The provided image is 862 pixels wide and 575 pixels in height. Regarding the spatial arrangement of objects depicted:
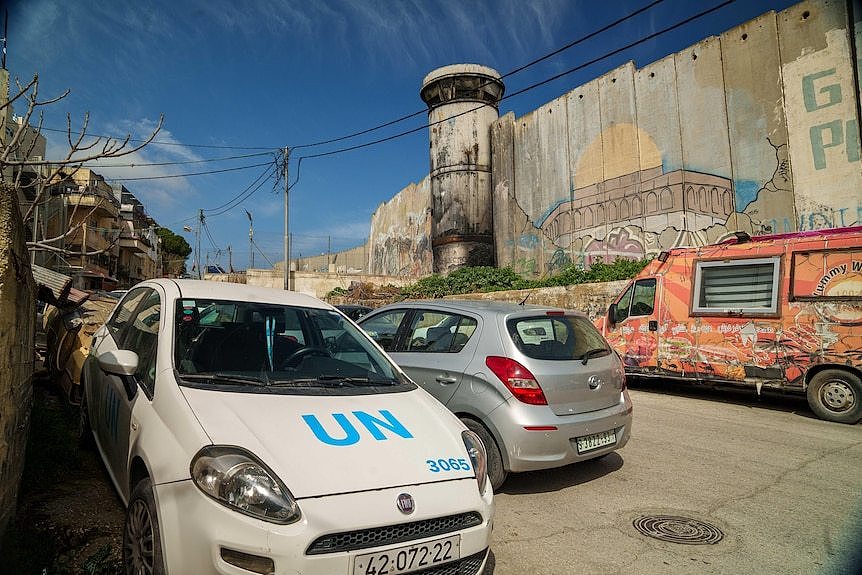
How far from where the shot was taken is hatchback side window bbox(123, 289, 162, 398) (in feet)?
9.91

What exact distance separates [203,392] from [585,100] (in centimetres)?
1877

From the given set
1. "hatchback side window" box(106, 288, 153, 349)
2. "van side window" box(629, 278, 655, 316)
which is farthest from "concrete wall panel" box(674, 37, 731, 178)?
"hatchback side window" box(106, 288, 153, 349)

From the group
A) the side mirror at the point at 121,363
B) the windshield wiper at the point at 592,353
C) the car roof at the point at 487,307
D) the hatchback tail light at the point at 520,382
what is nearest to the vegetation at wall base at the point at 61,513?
the side mirror at the point at 121,363

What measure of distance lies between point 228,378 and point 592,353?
3.22 meters

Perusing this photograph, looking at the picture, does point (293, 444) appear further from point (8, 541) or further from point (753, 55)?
point (753, 55)

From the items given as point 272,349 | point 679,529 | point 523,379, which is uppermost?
point 272,349

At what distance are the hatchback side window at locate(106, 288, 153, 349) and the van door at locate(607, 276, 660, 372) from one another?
25.8 feet

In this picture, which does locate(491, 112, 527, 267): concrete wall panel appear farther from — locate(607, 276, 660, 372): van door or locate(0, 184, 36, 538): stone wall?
locate(0, 184, 36, 538): stone wall

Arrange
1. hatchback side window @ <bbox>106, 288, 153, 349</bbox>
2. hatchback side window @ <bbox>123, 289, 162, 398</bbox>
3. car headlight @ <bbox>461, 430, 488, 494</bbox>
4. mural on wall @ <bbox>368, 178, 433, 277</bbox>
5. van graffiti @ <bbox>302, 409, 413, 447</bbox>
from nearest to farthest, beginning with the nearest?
van graffiti @ <bbox>302, 409, 413, 447</bbox> < car headlight @ <bbox>461, 430, 488, 494</bbox> < hatchback side window @ <bbox>123, 289, 162, 398</bbox> < hatchback side window @ <bbox>106, 288, 153, 349</bbox> < mural on wall @ <bbox>368, 178, 433, 277</bbox>

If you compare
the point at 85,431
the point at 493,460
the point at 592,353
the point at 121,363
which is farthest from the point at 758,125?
the point at 85,431

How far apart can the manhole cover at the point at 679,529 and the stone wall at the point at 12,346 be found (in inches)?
151

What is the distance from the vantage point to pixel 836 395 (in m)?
7.13

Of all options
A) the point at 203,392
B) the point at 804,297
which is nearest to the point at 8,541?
the point at 203,392

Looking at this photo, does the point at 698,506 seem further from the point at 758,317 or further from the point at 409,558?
the point at 758,317
